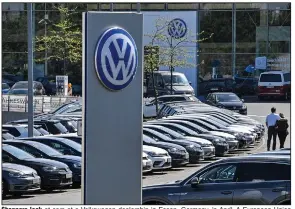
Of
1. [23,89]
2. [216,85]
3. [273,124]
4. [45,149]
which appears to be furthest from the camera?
[216,85]

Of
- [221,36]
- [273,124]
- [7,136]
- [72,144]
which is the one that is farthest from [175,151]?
[221,36]

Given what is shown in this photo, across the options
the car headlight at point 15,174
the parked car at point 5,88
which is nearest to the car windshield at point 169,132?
the car headlight at point 15,174

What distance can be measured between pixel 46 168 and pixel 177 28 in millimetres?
30672

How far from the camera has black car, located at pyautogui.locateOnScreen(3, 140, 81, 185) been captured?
20016 millimetres

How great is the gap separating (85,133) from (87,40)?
98 centimetres

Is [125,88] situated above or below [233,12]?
below

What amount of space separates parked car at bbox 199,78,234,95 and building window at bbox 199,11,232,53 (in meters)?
2.40

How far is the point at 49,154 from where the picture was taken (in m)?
20.5

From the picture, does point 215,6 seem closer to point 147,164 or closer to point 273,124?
point 273,124

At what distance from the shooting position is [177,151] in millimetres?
23953

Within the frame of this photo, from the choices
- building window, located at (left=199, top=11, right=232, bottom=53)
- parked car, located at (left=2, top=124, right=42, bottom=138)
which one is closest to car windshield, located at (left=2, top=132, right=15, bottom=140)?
parked car, located at (left=2, top=124, right=42, bottom=138)

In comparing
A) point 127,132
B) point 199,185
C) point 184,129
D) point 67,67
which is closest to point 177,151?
point 184,129

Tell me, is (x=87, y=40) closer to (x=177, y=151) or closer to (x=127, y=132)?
(x=127, y=132)

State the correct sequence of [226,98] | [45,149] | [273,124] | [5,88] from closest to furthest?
[45,149] → [273,124] → [226,98] → [5,88]
